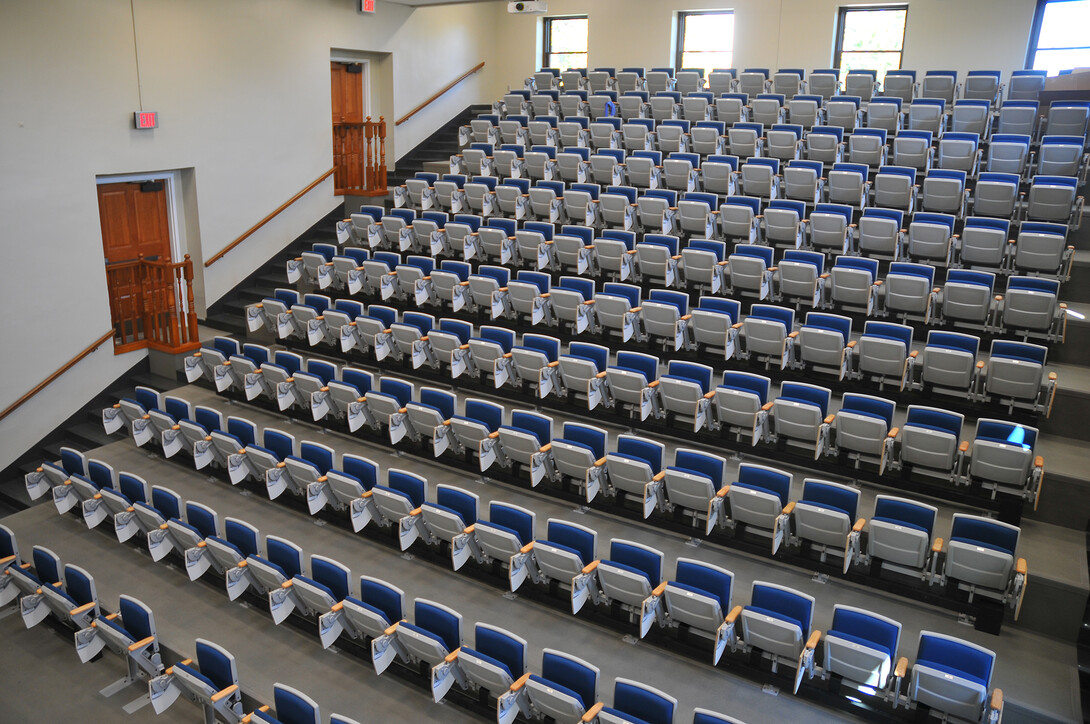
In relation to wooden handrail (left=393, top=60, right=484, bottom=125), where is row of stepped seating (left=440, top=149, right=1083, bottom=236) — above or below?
below

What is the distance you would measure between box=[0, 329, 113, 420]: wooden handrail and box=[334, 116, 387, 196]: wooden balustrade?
10.8 feet

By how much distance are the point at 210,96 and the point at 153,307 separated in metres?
2.12

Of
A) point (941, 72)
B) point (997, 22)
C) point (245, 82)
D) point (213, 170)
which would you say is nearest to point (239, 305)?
point (213, 170)

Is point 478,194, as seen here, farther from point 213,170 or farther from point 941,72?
point 941,72

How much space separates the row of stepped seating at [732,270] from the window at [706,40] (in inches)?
175

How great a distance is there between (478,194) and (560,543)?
4.79 m

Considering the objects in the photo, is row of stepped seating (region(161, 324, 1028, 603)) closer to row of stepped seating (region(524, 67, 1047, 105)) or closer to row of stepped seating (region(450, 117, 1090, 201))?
row of stepped seating (region(450, 117, 1090, 201))

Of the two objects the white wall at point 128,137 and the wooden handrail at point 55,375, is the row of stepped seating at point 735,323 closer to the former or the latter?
the wooden handrail at point 55,375

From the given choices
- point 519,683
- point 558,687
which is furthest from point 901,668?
point 519,683

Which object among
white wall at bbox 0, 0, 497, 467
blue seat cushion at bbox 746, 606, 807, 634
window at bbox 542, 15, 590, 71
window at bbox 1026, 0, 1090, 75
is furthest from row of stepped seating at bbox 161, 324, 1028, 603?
window at bbox 542, 15, 590, 71

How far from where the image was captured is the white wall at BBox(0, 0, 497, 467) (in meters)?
6.53

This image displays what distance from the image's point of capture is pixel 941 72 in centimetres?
870

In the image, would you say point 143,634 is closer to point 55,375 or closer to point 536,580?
point 536,580

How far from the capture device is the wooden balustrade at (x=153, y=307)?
7.34m
